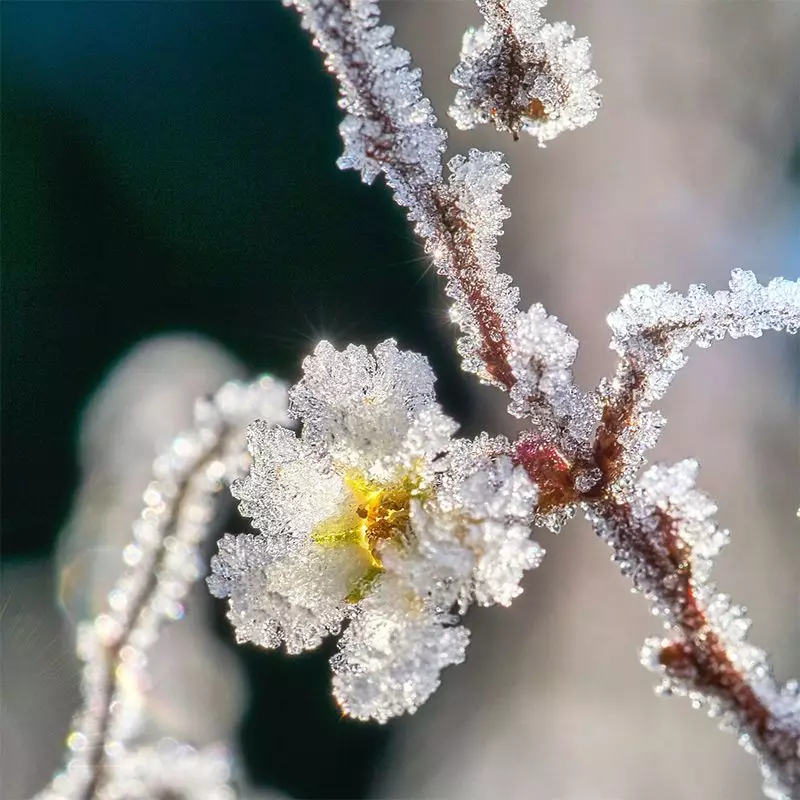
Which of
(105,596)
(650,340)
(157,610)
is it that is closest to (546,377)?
(650,340)

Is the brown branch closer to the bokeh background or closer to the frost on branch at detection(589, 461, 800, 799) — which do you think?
the frost on branch at detection(589, 461, 800, 799)

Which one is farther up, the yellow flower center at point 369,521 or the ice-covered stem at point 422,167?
the ice-covered stem at point 422,167

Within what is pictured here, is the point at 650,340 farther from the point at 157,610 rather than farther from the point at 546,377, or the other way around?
the point at 157,610

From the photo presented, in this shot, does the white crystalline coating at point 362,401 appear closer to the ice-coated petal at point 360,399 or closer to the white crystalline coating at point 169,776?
the ice-coated petal at point 360,399

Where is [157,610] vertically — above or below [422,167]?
below

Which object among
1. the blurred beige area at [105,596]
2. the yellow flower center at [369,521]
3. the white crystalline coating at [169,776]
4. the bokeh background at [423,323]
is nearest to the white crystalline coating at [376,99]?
the yellow flower center at [369,521]

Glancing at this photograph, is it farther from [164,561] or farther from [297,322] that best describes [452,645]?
[297,322]

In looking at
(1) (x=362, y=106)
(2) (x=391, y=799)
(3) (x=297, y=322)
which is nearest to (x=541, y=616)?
(2) (x=391, y=799)
